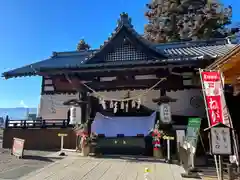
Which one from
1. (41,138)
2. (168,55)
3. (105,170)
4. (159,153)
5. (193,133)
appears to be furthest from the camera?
(41,138)

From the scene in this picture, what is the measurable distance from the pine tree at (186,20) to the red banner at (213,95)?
17629mm

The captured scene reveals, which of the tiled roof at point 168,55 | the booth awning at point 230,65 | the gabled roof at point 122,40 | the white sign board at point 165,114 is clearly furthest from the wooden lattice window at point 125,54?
the booth awning at point 230,65

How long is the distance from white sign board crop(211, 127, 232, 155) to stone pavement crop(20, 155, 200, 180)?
1.47 m

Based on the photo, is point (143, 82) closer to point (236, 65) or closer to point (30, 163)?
point (236, 65)

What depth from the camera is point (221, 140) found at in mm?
5039

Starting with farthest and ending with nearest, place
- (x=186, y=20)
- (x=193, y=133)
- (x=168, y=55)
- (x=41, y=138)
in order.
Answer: (x=186, y=20)
(x=41, y=138)
(x=168, y=55)
(x=193, y=133)

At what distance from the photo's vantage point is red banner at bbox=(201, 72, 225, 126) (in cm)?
555

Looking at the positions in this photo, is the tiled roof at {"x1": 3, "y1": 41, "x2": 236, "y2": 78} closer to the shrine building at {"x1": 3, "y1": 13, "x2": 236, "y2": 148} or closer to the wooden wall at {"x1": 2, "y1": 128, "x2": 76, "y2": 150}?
the shrine building at {"x1": 3, "y1": 13, "x2": 236, "y2": 148}

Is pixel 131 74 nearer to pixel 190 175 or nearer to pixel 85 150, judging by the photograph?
pixel 85 150

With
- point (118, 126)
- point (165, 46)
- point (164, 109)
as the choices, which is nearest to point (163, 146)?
point (164, 109)

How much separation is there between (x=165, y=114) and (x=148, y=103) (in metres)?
2.34

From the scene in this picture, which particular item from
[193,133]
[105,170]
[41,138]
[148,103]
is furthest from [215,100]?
[41,138]

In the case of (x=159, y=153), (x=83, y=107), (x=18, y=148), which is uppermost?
(x=83, y=107)

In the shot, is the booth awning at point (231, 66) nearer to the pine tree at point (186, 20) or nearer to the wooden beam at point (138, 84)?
the wooden beam at point (138, 84)
